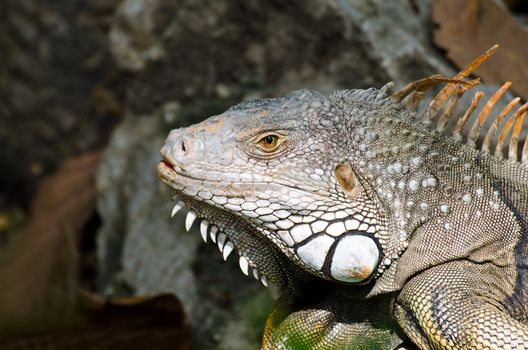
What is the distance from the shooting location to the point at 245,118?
3.37 meters

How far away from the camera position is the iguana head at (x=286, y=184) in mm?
3229

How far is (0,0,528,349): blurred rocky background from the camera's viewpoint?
527 cm

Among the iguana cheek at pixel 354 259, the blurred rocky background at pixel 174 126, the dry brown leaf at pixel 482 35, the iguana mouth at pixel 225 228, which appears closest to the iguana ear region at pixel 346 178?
the iguana cheek at pixel 354 259

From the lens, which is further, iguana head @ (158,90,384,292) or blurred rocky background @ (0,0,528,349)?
blurred rocky background @ (0,0,528,349)

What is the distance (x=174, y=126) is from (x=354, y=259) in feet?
10.2

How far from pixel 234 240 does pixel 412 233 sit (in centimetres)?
75

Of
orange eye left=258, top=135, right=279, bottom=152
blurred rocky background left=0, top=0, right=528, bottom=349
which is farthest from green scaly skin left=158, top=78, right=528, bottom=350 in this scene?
blurred rocky background left=0, top=0, right=528, bottom=349

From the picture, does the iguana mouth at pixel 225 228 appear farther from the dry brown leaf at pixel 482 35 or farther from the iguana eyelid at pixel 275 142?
the dry brown leaf at pixel 482 35

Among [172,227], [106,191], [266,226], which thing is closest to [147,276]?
[172,227]

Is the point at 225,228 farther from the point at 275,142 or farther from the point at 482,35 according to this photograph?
the point at 482,35

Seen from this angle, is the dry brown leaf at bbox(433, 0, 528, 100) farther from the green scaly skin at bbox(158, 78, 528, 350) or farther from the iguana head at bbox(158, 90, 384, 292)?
the iguana head at bbox(158, 90, 384, 292)

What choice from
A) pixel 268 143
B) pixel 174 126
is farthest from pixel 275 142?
pixel 174 126

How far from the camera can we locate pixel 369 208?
3285 mm

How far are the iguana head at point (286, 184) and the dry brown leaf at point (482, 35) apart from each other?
6.65 ft
